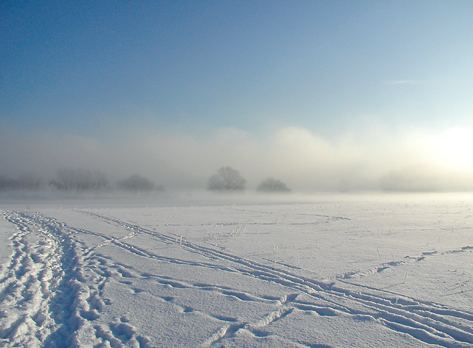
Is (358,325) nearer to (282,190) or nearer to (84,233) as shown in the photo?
(84,233)

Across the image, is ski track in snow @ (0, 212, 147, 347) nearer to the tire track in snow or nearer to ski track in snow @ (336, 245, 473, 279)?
the tire track in snow

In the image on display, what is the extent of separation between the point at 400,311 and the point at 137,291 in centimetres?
565

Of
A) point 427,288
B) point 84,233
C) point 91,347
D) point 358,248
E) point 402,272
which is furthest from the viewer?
point 84,233

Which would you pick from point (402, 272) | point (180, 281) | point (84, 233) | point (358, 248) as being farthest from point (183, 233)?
point (402, 272)

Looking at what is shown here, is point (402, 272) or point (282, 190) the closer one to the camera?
point (402, 272)

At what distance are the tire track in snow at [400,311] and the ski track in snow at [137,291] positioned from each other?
2cm

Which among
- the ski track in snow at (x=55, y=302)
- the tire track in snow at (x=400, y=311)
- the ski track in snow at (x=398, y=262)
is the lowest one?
the ski track in snow at (x=55, y=302)

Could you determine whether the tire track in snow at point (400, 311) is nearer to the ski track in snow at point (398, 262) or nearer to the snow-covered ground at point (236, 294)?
the snow-covered ground at point (236, 294)

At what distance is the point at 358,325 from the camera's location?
6.66m

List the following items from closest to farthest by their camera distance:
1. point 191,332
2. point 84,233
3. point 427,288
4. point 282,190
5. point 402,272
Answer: point 191,332
point 427,288
point 402,272
point 84,233
point 282,190

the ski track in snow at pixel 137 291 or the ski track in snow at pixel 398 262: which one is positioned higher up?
the ski track in snow at pixel 398 262

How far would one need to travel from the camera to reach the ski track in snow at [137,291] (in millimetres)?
6191

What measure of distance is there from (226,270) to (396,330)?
5.40 m

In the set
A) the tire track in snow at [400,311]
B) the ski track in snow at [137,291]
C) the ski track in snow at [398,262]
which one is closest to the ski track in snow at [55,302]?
the ski track in snow at [137,291]
